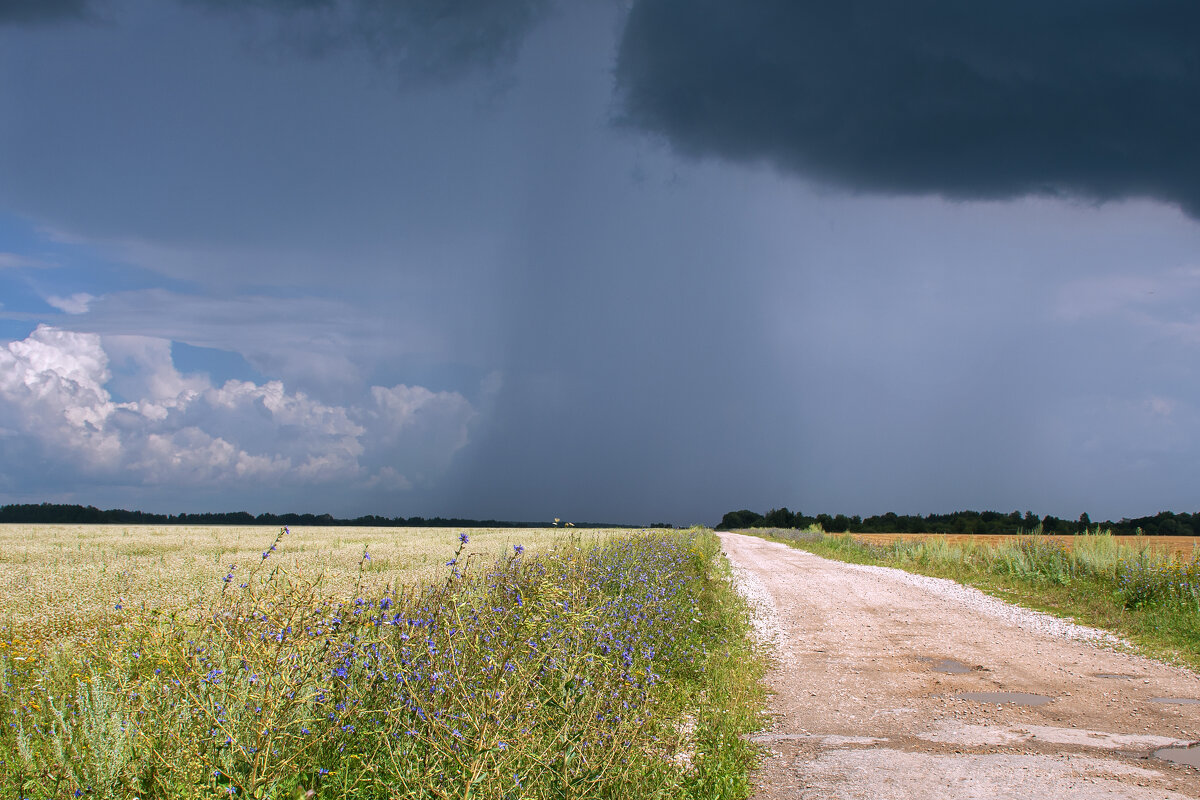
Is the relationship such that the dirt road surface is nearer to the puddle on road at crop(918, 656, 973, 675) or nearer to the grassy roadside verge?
the puddle on road at crop(918, 656, 973, 675)

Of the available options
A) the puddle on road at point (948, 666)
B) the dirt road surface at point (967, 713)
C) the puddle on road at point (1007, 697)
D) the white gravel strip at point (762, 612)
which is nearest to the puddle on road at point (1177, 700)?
the dirt road surface at point (967, 713)

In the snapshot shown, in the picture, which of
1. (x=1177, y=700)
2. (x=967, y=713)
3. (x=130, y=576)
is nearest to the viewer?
(x=967, y=713)

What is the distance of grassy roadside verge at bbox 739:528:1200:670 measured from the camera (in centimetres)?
1055

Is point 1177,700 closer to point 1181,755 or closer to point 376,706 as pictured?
point 1181,755

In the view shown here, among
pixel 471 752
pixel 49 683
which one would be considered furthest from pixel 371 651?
pixel 49 683

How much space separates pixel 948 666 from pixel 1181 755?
125 inches

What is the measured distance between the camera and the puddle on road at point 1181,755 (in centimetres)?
521

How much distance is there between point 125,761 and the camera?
3.70m

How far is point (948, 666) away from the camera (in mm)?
8477

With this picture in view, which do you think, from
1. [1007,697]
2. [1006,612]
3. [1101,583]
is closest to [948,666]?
[1007,697]

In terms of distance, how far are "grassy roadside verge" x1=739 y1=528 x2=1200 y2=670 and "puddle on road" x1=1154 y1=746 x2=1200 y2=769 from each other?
3.98 metres

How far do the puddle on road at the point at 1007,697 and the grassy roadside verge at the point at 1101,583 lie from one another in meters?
3.17

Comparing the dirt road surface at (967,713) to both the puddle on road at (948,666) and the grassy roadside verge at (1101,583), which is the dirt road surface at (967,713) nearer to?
the puddle on road at (948,666)

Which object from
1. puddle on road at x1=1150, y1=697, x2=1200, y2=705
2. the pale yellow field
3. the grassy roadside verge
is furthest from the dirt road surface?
the pale yellow field
